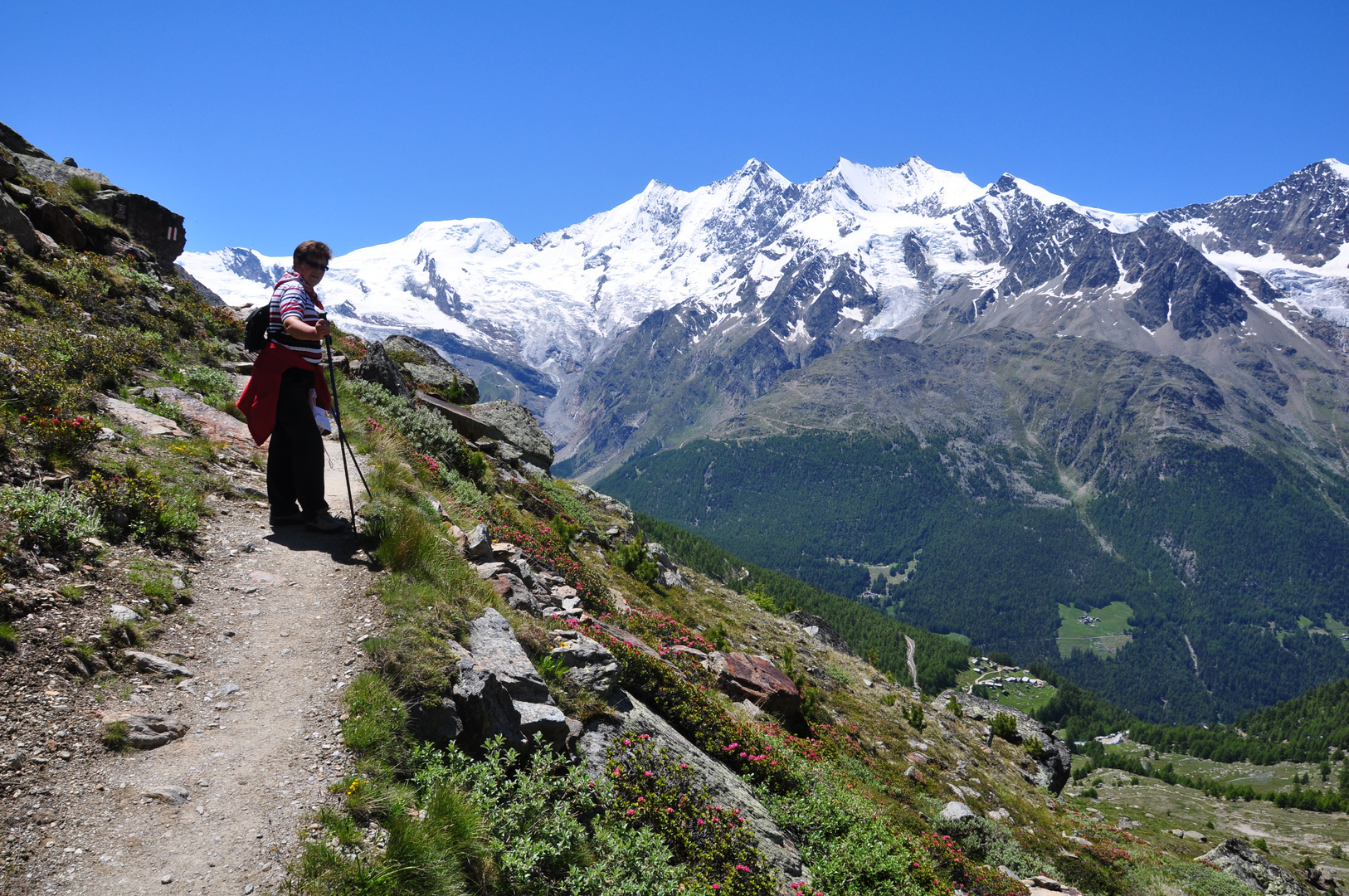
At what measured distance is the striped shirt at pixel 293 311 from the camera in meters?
9.54

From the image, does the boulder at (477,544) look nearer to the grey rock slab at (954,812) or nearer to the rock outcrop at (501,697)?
the rock outcrop at (501,697)

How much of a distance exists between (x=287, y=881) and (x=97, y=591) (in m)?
4.22

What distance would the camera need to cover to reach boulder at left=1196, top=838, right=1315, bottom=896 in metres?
27.3

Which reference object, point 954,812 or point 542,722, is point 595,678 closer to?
point 542,722

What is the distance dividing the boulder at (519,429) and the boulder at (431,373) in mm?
1184

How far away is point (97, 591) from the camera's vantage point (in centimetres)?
684

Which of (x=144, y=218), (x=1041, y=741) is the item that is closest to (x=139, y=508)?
(x=144, y=218)

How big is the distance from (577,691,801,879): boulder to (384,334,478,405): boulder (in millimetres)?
23146

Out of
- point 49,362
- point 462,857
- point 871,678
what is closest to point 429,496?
point 49,362

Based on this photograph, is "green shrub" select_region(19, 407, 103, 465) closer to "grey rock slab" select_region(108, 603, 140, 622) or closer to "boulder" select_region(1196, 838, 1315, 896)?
"grey rock slab" select_region(108, 603, 140, 622)

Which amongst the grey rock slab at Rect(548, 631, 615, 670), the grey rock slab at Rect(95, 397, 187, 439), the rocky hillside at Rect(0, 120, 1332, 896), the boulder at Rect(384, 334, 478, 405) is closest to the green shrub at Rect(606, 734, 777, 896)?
the rocky hillside at Rect(0, 120, 1332, 896)

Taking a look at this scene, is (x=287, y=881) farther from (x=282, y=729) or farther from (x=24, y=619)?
(x=24, y=619)

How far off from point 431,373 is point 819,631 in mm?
29596

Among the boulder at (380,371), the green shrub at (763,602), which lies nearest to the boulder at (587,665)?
the boulder at (380,371)
